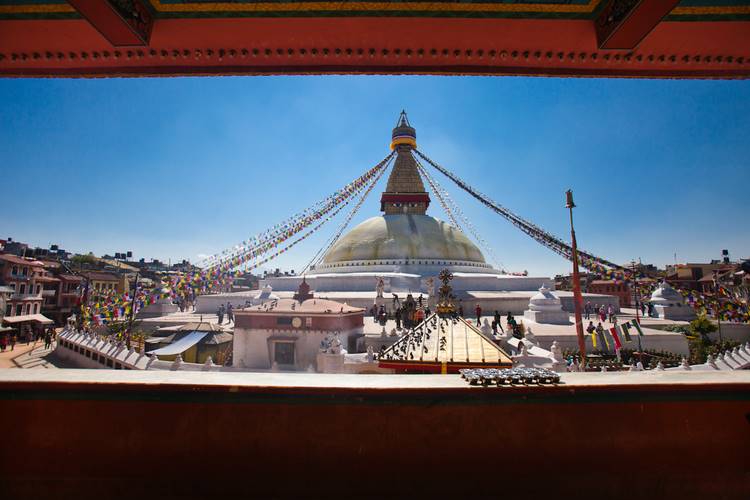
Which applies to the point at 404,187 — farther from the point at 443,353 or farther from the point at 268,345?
the point at 443,353

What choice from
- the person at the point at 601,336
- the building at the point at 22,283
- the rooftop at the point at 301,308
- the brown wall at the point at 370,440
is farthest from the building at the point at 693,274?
the building at the point at 22,283

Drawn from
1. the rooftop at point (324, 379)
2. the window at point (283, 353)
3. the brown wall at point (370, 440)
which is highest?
the rooftop at point (324, 379)

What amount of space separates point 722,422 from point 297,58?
3.31 m

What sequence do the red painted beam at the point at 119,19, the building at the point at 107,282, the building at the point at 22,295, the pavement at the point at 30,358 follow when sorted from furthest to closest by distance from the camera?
the building at the point at 107,282 → the building at the point at 22,295 → the pavement at the point at 30,358 → the red painted beam at the point at 119,19

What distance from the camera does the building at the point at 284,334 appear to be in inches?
435

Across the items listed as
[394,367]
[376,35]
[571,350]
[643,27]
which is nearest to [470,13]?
[376,35]

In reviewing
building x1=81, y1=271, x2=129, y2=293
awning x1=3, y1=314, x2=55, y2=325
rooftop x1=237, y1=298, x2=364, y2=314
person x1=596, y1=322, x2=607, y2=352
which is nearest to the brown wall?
rooftop x1=237, y1=298, x2=364, y2=314

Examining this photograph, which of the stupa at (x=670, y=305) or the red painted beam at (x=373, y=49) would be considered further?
the stupa at (x=670, y=305)

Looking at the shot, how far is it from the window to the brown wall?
9.57m

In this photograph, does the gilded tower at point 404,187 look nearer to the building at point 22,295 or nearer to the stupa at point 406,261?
the stupa at point 406,261

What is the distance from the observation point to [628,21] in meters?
2.33

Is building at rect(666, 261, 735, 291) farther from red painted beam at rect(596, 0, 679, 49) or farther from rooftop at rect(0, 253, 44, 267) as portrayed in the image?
rooftop at rect(0, 253, 44, 267)

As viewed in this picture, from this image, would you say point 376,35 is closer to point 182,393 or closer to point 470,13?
point 470,13

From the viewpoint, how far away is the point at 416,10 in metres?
2.44
